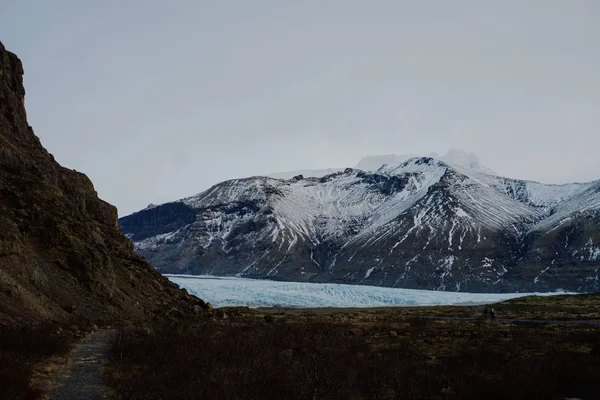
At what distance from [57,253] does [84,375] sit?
18.5 metres

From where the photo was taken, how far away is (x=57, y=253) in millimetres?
30375

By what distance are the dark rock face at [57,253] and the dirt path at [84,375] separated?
4676 millimetres

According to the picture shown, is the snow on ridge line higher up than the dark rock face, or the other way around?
the dark rock face

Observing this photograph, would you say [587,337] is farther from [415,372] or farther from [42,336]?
[42,336]

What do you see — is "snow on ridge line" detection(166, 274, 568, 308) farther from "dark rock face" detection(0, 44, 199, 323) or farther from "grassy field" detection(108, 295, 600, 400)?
"grassy field" detection(108, 295, 600, 400)

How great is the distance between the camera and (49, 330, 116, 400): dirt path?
1184cm

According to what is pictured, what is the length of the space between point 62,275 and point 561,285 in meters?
196

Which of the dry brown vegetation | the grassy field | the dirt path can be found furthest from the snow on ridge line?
the dirt path

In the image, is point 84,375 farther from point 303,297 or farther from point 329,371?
Result: point 303,297

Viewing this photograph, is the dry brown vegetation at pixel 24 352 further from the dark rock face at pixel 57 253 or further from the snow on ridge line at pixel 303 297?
the snow on ridge line at pixel 303 297

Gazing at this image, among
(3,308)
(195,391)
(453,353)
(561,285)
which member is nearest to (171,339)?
(3,308)

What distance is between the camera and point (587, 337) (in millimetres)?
24297

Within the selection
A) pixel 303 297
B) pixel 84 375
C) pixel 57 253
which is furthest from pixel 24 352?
pixel 303 297

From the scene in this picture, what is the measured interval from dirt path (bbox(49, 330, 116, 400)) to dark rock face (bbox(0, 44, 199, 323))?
468cm
